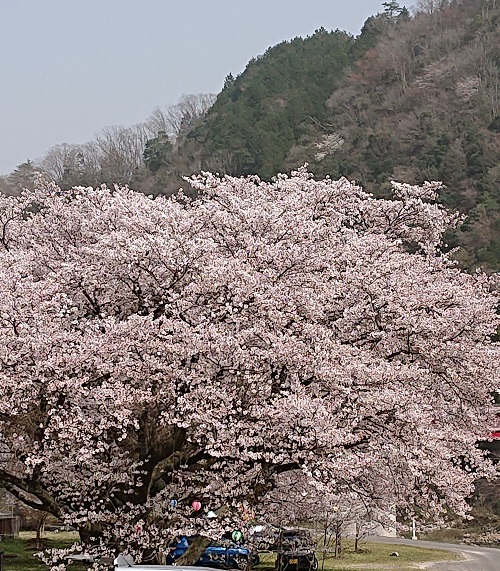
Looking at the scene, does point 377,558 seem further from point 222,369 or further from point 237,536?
point 222,369

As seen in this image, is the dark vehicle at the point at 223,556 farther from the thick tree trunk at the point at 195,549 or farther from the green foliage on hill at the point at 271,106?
the green foliage on hill at the point at 271,106

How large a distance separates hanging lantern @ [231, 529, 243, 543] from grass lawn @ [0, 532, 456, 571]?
387cm

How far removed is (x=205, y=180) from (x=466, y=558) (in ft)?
43.5

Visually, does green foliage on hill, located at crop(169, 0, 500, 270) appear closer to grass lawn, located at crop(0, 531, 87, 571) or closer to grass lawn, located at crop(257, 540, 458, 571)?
grass lawn, located at crop(257, 540, 458, 571)

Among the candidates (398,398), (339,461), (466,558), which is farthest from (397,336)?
(466,558)

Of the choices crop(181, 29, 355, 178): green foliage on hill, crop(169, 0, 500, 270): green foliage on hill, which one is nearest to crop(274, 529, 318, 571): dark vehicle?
crop(169, 0, 500, 270): green foliage on hill

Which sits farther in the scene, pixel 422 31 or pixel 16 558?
pixel 422 31

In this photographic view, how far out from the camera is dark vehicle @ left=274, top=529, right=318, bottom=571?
1413 cm

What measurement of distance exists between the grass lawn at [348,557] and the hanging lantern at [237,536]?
387cm

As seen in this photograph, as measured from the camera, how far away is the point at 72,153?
2427 inches

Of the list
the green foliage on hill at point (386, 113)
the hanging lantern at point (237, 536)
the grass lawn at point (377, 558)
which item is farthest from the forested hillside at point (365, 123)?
the hanging lantern at point (237, 536)

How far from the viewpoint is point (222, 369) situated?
1023cm

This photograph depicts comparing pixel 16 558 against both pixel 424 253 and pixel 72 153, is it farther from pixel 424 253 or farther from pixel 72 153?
pixel 72 153

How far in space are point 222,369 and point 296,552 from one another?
18.9 feet
